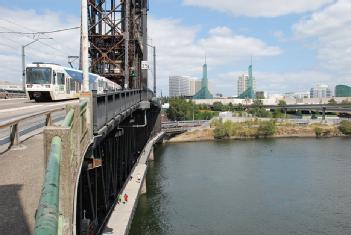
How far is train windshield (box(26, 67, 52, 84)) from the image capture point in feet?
113

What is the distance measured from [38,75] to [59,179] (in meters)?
30.9

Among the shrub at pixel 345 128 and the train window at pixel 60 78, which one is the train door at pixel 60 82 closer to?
the train window at pixel 60 78

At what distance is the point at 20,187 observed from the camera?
11.4m

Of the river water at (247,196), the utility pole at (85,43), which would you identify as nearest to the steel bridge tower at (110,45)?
the river water at (247,196)

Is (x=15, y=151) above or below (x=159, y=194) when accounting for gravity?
above

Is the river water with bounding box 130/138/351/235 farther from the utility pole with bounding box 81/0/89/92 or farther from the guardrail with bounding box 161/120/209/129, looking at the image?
the guardrail with bounding box 161/120/209/129

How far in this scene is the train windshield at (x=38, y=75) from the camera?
113 ft

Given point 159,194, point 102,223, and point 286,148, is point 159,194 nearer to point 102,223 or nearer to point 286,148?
point 102,223

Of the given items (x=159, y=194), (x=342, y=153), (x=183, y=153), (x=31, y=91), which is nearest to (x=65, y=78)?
(x=31, y=91)

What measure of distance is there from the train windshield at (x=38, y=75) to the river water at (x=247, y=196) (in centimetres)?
1377

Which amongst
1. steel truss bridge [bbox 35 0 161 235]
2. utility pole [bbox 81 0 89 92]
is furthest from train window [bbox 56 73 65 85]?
utility pole [bbox 81 0 89 92]

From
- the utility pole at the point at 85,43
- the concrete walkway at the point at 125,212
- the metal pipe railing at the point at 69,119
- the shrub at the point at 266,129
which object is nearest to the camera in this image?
the metal pipe railing at the point at 69,119

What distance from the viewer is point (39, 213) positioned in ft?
12.4

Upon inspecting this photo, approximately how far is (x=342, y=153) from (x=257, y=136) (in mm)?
43051
